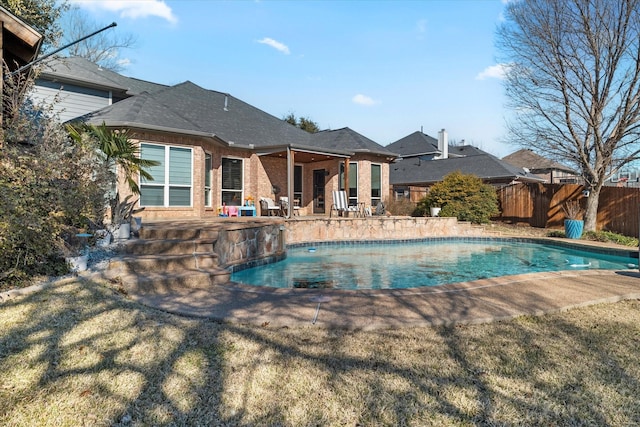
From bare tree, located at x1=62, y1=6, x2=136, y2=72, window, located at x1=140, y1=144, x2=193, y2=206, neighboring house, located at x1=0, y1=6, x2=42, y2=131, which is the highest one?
bare tree, located at x1=62, y1=6, x2=136, y2=72

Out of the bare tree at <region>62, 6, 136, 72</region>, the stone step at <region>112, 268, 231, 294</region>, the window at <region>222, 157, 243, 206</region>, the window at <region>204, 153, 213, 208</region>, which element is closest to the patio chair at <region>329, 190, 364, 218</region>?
the window at <region>222, 157, 243, 206</region>

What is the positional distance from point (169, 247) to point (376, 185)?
1312cm

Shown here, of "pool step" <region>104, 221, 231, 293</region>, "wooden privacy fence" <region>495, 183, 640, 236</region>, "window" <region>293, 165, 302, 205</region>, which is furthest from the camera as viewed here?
"window" <region>293, 165, 302, 205</region>

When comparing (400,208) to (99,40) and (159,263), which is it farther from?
(99,40)

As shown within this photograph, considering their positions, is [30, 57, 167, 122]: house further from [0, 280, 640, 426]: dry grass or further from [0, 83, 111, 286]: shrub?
[0, 280, 640, 426]: dry grass

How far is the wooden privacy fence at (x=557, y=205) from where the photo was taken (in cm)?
1371

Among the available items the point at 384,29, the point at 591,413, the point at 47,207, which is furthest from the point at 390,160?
the point at 591,413

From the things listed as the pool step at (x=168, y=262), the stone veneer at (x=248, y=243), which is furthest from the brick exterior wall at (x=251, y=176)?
the pool step at (x=168, y=262)

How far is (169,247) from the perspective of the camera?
609 cm

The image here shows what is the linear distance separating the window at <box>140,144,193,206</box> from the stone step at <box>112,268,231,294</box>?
6.95 metres

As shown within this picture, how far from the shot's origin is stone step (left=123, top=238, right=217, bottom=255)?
6008mm

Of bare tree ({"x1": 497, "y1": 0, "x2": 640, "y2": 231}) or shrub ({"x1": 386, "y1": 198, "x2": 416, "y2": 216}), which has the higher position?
bare tree ({"x1": 497, "y1": 0, "x2": 640, "y2": 231})

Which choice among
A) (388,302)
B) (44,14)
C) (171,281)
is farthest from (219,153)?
(388,302)

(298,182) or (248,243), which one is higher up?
(298,182)
